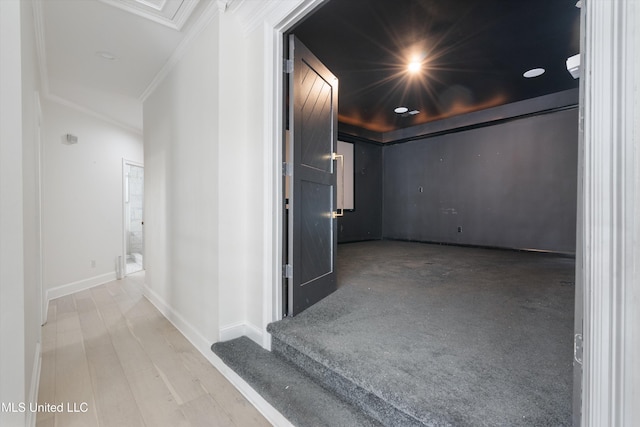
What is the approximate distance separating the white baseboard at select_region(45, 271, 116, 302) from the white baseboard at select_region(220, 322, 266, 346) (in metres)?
3.17

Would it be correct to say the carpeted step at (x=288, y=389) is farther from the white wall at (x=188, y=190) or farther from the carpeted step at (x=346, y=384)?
the white wall at (x=188, y=190)

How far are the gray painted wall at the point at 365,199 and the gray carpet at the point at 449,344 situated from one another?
3.32m

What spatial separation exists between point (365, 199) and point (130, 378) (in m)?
5.72

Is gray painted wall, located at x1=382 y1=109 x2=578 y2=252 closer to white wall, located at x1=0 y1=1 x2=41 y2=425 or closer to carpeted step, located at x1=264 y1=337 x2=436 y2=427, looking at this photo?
carpeted step, located at x1=264 y1=337 x2=436 y2=427

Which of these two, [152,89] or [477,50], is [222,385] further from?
[477,50]

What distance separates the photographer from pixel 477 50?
328 centimetres

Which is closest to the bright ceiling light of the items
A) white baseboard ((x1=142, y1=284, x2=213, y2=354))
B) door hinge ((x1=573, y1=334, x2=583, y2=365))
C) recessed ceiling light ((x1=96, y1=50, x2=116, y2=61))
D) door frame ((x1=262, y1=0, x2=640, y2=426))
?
door frame ((x1=262, y1=0, x2=640, y2=426))

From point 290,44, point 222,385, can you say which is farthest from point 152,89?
point 222,385

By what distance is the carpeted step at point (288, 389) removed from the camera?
1.36 meters

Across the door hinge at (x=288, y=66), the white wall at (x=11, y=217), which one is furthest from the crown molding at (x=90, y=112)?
the door hinge at (x=288, y=66)

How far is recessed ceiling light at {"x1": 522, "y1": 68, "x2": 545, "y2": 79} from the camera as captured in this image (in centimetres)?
385

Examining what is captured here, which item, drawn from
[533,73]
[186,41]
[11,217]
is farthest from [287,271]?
[533,73]

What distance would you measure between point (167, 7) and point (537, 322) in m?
3.67

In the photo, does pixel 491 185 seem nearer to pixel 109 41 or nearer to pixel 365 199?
pixel 365 199
